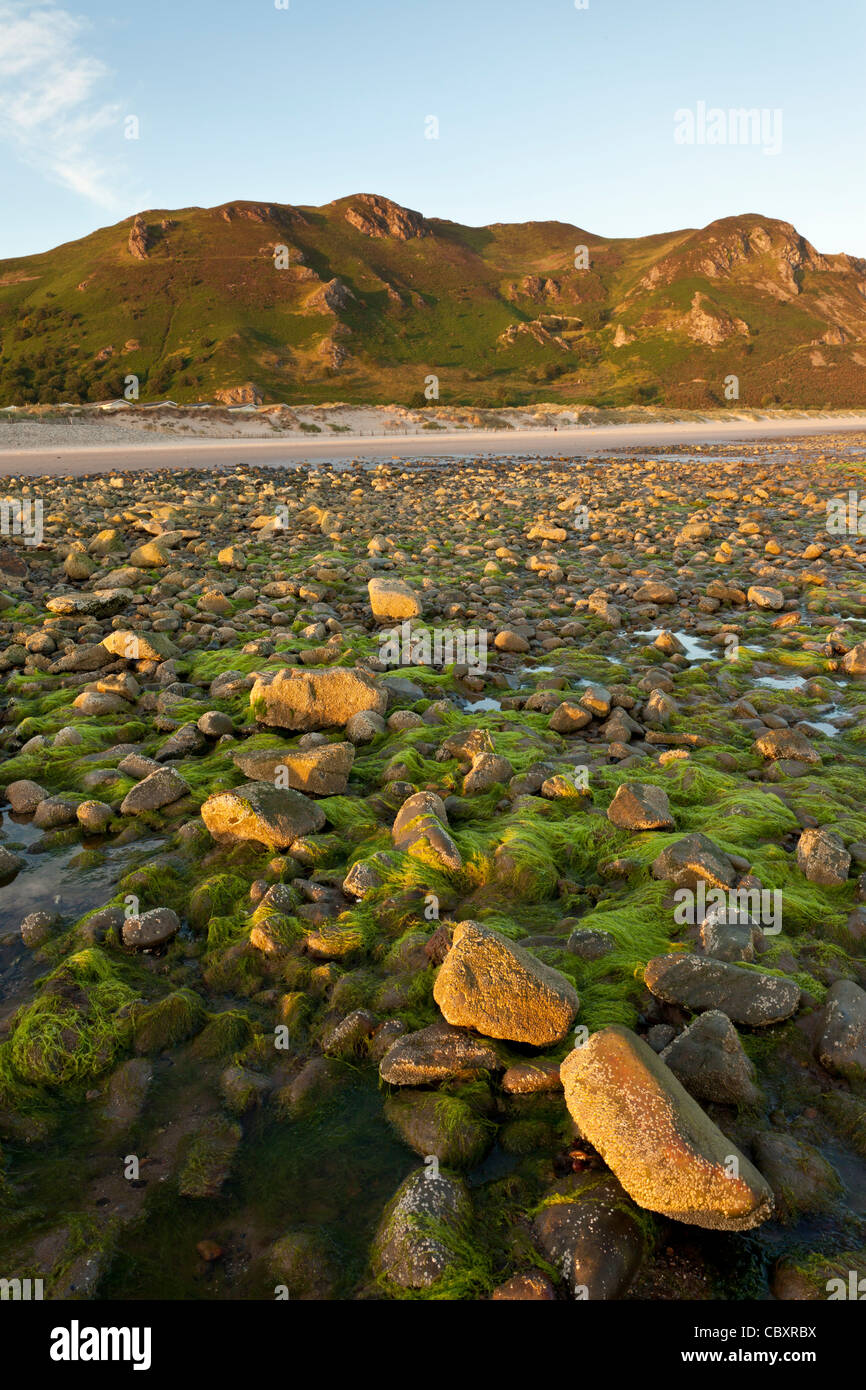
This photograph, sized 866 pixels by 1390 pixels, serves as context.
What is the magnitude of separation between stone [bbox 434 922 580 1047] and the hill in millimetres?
104163

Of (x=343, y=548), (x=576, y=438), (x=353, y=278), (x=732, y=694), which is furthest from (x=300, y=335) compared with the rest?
(x=732, y=694)

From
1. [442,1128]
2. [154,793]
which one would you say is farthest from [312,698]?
[442,1128]

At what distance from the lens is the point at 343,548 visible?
16.7 m

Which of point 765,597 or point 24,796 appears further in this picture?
point 765,597

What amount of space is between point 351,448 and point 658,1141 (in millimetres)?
56014

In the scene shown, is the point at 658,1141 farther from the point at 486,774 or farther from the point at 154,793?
the point at 154,793

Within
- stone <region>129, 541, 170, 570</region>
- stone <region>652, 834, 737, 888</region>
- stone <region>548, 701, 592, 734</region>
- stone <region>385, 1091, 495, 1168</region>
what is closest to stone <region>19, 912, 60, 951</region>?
stone <region>385, 1091, 495, 1168</region>

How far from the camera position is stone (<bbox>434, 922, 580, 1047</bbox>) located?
11.5 feet

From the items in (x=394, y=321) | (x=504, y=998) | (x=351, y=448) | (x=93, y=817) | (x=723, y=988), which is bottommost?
(x=723, y=988)

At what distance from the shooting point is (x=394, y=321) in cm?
15550

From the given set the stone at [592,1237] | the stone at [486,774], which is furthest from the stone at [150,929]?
the stone at [592,1237]

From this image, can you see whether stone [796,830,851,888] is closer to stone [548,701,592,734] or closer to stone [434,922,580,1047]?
stone [434,922,580,1047]
